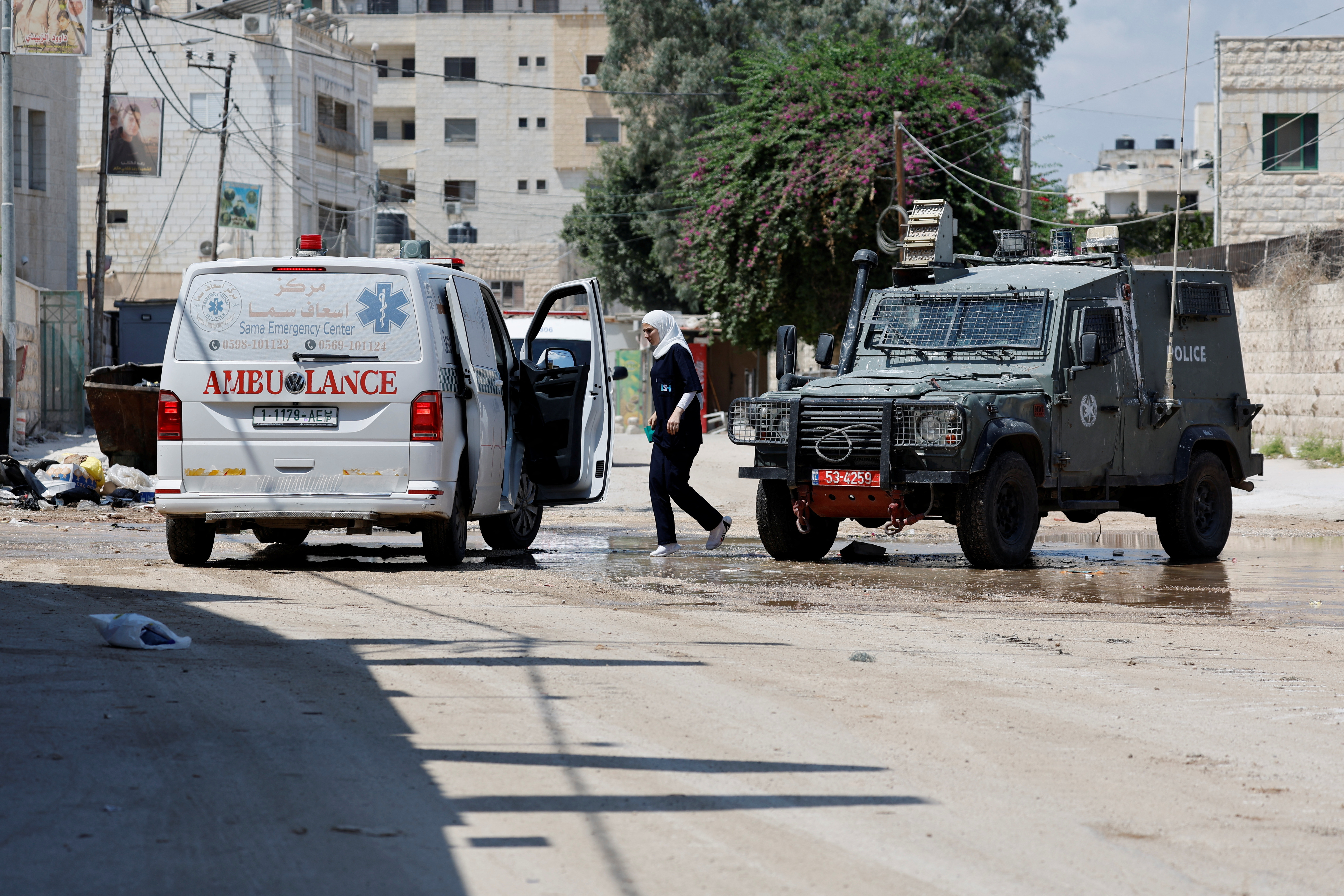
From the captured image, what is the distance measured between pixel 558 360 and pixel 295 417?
3.09m

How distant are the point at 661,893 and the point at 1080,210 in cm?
7686

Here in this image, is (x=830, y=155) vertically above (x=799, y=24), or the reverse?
(x=799, y=24)

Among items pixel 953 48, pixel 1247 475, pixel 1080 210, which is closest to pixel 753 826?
pixel 1247 475

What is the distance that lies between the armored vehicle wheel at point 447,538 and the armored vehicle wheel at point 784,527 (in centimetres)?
222

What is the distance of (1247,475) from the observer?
14.1 metres

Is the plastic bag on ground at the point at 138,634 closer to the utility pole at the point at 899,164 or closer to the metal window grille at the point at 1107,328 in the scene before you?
the metal window grille at the point at 1107,328

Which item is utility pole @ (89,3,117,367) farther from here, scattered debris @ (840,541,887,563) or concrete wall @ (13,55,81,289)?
scattered debris @ (840,541,887,563)

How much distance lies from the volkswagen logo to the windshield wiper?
3174 mm

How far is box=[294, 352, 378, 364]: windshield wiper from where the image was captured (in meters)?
10.9

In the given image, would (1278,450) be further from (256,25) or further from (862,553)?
(256,25)

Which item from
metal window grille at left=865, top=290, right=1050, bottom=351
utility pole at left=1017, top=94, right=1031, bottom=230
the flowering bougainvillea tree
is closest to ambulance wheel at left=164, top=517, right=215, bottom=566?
metal window grille at left=865, top=290, right=1050, bottom=351

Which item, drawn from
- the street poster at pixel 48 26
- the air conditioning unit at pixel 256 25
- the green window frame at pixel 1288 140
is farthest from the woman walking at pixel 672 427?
the air conditioning unit at pixel 256 25

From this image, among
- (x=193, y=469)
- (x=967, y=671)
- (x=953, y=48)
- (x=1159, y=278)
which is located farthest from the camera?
(x=953, y=48)

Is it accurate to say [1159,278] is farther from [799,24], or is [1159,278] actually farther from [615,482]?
[799,24]
